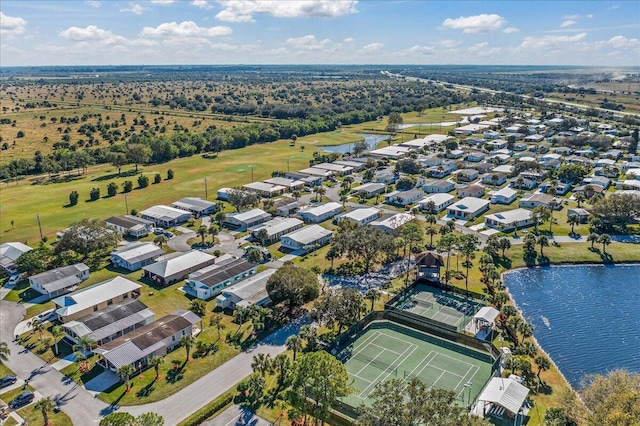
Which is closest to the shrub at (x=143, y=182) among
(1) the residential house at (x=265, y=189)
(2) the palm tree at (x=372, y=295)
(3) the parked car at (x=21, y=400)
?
(1) the residential house at (x=265, y=189)

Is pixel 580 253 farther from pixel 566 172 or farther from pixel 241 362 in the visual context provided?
pixel 241 362

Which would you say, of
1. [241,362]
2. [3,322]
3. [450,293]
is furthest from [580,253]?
[3,322]

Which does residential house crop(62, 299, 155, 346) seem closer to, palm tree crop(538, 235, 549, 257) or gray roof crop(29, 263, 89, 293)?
gray roof crop(29, 263, 89, 293)

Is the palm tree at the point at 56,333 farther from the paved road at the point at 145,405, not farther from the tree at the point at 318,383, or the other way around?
the tree at the point at 318,383

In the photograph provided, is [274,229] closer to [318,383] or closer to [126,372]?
[126,372]

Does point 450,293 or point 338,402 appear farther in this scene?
point 450,293

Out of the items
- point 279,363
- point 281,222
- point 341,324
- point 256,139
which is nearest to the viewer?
point 279,363

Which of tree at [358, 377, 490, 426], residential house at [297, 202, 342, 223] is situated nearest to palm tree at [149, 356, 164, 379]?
tree at [358, 377, 490, 426]
